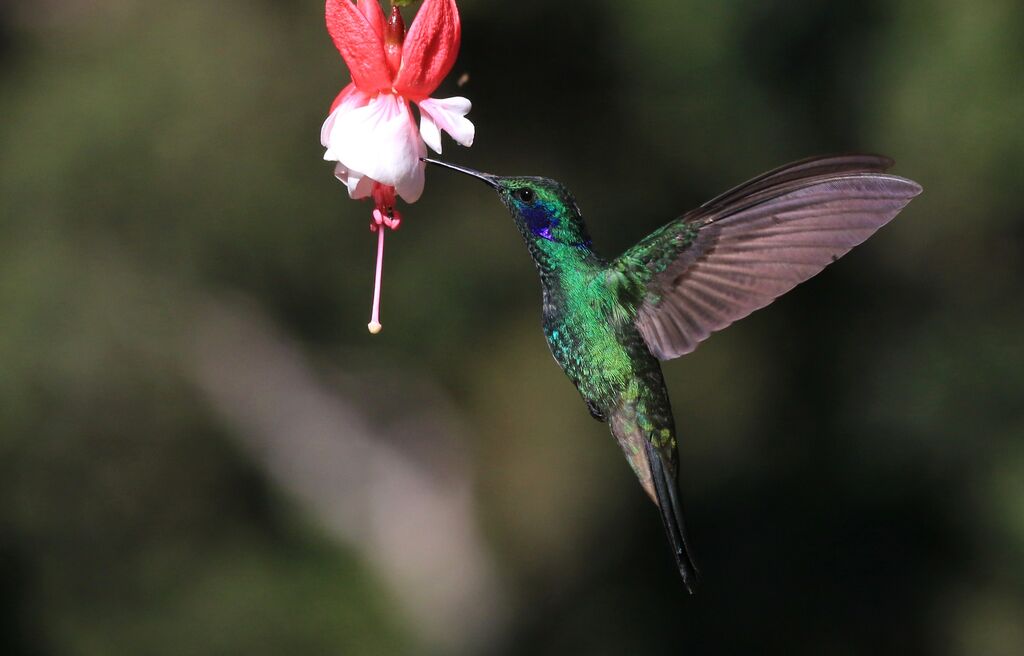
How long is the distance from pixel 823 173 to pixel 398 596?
4.11 metres

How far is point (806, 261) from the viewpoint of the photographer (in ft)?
3.74

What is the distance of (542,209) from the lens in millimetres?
1223

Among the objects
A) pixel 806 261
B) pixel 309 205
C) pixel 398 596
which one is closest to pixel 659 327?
pixel 806 261

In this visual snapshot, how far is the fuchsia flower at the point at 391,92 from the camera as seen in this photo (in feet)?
3.70

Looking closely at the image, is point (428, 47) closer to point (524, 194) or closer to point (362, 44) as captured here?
point (362, 44)

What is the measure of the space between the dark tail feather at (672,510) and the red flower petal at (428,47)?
48 centimetres

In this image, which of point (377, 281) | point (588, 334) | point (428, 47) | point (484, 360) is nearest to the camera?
point (377, 281)

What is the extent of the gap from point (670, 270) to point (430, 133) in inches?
11.7

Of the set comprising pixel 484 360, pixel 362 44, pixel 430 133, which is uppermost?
pixel 362 44

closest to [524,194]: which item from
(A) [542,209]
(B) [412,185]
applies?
(A) [542,209]

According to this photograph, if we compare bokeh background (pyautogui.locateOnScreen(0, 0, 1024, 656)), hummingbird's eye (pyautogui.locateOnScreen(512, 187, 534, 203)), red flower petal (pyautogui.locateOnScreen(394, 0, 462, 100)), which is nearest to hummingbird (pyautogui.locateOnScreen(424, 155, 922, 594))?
hummingbird's eye (pyautogui.locateOnScreen(512, 187, 534, 203))

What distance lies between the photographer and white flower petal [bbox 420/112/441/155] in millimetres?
1154

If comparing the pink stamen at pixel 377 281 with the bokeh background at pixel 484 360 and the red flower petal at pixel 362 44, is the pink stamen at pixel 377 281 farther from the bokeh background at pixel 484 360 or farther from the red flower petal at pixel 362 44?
the bokeh background at pixel 484 360

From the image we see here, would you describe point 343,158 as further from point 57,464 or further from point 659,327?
point 57,464
